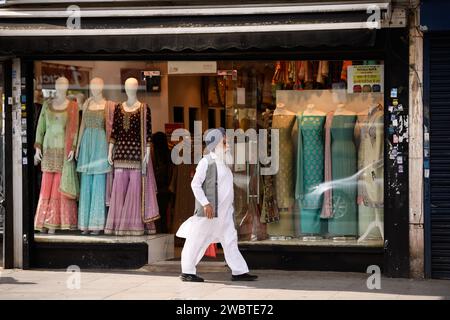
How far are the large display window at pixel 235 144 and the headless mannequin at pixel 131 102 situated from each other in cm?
1

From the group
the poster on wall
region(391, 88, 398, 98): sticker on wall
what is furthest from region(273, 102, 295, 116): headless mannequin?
region(391, 88, 398, 98): sticker on wall

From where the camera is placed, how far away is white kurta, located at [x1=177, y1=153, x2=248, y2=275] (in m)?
11.5

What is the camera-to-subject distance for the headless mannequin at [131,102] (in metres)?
13.0

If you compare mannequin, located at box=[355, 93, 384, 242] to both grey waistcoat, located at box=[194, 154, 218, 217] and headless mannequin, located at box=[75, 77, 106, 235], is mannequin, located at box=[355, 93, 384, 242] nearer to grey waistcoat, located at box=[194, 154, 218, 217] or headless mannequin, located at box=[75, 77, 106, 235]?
grey waistcoat, located at box=[194, 154, 218, 217]

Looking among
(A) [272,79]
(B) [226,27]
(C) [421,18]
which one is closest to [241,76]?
(A) [272,79]

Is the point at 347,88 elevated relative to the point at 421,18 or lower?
lower

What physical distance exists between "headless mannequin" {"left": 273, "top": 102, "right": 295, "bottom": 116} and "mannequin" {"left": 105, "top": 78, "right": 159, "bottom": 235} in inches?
68.7

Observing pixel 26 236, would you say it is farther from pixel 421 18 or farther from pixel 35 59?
pixel 421 18

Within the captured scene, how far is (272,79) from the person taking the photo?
41.5 feet

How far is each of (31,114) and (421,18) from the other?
204 inches

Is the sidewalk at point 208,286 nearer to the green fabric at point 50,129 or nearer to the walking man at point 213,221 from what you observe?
the walking man at point 213,221

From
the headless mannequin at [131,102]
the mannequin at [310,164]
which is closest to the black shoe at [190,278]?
the mannequin at [310,164]
